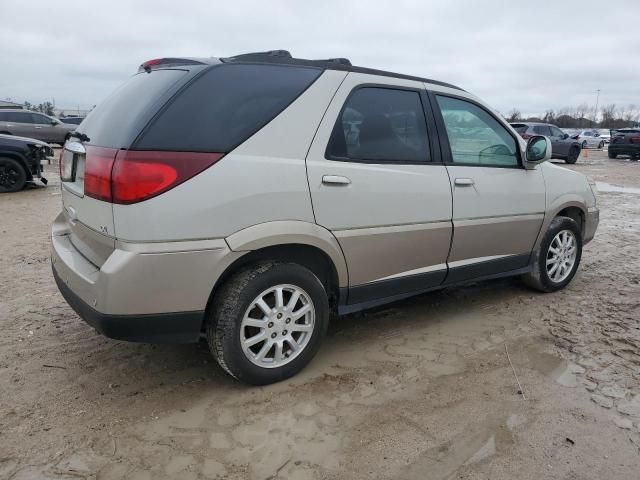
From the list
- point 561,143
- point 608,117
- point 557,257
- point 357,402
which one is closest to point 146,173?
point 357,402

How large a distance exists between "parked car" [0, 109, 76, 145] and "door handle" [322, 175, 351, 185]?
64.1ft

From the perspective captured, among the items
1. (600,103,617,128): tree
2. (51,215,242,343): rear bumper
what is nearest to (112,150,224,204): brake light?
(51,215,242,343): rear bumper

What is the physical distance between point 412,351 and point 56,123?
2142 centimetres

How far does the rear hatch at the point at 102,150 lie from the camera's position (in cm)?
259

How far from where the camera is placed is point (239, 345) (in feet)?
9.19

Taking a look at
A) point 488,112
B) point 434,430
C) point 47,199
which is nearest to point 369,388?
point 434,430

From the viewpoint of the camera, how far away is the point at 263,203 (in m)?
2.73

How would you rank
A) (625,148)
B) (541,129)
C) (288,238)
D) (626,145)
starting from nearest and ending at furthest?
(288,238) → (541,129) → (626,145) → (625,148)

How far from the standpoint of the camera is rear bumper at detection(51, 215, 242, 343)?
8.14 feet

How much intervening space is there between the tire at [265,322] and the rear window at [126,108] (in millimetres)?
951

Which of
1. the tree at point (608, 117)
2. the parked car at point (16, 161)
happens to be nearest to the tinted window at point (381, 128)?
the parked car at point (16, 161)

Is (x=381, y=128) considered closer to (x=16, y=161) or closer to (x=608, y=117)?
(x=16, y=161)

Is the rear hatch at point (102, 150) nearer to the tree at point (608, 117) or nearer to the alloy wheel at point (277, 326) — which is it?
the alloy wheel at point (277, 326)

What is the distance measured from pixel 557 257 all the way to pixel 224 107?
3357 millimetres
